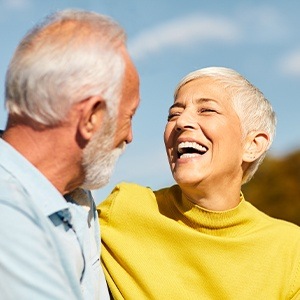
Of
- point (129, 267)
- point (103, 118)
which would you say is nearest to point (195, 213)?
point (129, 267)

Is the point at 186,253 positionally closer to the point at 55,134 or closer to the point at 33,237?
the point at 55,134

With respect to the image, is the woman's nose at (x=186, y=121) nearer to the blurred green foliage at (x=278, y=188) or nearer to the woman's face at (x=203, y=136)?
the woman's face at (x=203, y=136)

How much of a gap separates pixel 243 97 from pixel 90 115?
4.51 ft

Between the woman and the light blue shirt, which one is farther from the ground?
the light blue shirt

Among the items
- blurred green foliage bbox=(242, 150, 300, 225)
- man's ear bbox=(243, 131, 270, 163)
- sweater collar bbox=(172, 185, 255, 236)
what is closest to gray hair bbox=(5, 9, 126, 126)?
sweater collar bbox=(172, 185, 255, 236)

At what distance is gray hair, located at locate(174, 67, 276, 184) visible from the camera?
3.93 meters

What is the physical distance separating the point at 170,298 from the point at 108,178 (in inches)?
35.4

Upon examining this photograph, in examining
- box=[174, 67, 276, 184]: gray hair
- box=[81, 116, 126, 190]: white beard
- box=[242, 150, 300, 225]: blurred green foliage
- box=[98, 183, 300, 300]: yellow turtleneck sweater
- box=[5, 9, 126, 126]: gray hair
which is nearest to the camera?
box=[5, 9, 126, 126]: gray hair

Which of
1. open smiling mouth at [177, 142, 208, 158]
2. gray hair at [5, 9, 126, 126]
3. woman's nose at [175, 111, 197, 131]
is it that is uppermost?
gray hair at [5, 9, 126, 126]

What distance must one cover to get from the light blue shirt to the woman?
851 millimetres

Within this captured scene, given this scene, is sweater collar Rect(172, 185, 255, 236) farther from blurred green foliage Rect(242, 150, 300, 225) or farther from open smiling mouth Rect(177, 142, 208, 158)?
blurred green foliage Rect(242, 150, 300, 225)

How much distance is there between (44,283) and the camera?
8.16 ft

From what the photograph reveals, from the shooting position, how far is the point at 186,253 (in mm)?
3756

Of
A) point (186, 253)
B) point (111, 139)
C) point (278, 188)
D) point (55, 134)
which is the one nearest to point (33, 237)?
point (55, 134)
